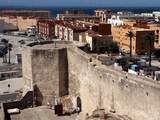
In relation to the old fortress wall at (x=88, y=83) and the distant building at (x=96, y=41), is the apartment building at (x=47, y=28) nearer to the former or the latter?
the distant building at (x=96, y=41)

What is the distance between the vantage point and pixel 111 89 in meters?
14.6

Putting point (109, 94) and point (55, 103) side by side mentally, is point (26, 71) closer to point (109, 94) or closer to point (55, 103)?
point (55, 103)

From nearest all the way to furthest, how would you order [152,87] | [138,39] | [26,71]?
[152,87] < [26,71] < [138,39]

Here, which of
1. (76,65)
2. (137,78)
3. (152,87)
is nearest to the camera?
(152,87)

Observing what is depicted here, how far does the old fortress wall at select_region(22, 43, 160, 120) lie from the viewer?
41.8ft

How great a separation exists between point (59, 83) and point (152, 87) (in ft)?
22.1

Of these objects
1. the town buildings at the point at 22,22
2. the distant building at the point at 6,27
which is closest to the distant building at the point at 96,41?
the town buildings at the point at 22,22

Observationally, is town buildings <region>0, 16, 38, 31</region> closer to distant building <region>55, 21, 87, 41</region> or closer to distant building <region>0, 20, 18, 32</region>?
distant building <region>0, 20, 18, 32</region>

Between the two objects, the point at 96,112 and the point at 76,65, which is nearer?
the point at 96,112

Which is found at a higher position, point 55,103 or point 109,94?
point 109,94

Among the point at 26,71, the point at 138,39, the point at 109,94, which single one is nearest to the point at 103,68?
the point at 109,94

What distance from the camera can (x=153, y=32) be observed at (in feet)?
136

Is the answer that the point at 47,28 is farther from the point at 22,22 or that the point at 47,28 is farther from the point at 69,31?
the point at 22,22

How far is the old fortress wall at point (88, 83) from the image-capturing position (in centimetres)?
1274
